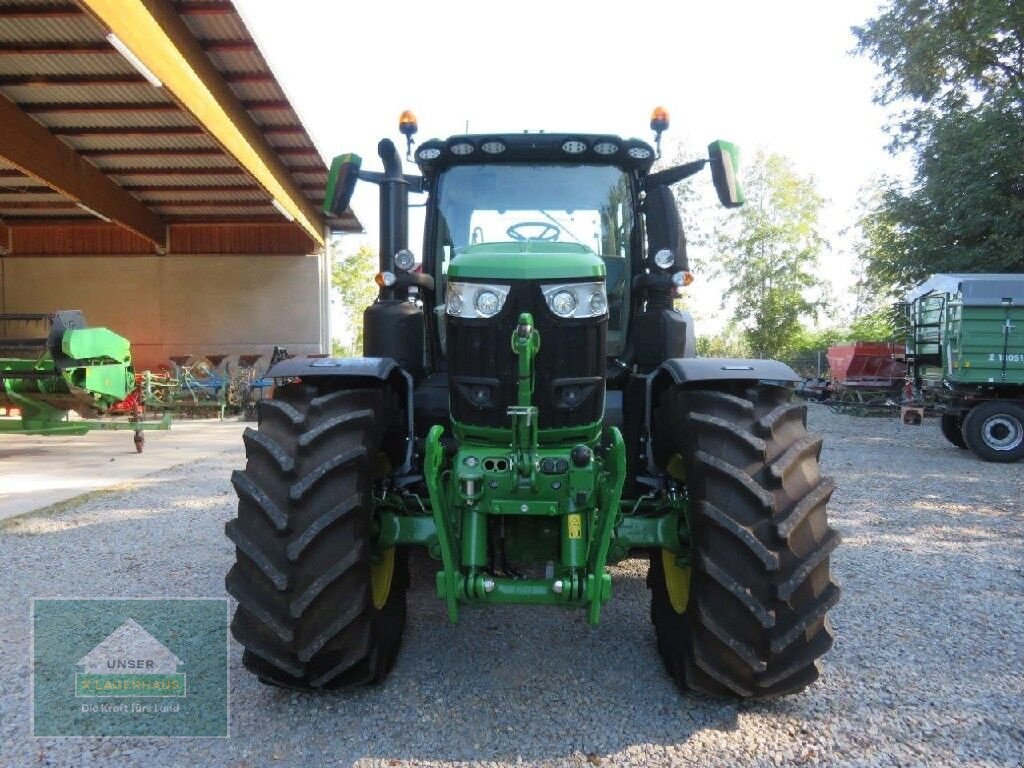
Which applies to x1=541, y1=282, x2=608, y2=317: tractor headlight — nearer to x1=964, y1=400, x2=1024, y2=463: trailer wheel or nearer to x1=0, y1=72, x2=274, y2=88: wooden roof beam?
x1=964, y1=400, x2=1024, y2=463: trailer wheel

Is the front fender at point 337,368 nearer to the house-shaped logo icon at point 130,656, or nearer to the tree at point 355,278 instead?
the house-shaped logo icon at point 130,656

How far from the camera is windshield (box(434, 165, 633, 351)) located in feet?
12.5

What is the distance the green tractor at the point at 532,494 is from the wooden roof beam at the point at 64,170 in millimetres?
11615

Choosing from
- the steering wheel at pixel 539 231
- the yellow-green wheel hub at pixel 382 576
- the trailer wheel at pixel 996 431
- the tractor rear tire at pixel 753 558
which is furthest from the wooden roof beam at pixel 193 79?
the trailer wheel at pixel 996 431

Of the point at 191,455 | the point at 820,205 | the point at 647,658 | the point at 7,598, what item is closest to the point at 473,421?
the point at 647,658

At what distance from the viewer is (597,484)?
8.95 ft

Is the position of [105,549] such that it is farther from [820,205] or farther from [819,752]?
[820,205]

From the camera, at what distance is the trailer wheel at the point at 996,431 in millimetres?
9766

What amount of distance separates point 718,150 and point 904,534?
3.70 m

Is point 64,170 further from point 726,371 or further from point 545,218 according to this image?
point 726,371

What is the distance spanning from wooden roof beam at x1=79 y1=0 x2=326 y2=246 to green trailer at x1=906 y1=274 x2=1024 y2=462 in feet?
37.3

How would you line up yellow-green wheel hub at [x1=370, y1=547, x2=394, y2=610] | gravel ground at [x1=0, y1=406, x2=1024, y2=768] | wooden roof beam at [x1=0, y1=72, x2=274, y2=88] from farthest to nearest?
wooden roof beam at [x1=0, y1=72, x2=274, y2=88], yellow-green wheel hub at [x1=370, y1=547, x2=394, y2=610], gravel ground at [x1=0, y1=406, x2=1024, y2=768]

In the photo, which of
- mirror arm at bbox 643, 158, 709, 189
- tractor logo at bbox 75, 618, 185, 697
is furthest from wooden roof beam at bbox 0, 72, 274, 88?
tractor logo at bbox 75, 618, 185, 697

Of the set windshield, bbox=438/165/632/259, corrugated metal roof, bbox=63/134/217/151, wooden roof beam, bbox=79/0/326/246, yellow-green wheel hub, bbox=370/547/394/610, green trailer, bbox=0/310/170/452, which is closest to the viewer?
yellow-green wheel hub, bbox=370/547/394/610
